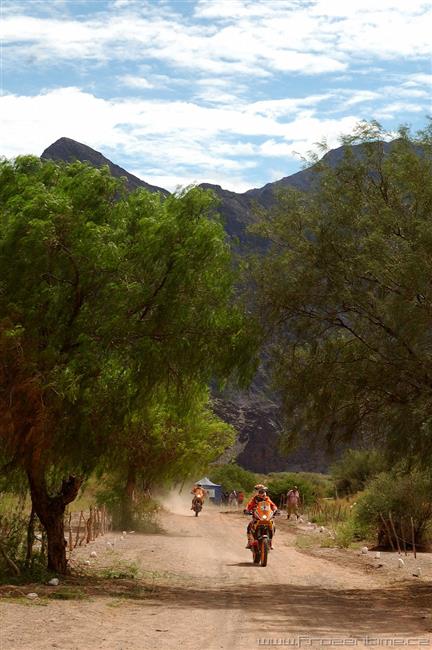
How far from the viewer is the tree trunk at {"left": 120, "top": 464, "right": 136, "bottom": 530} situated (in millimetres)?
38719

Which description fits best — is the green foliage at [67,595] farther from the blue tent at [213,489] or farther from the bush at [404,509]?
the blue tent at [213,489]

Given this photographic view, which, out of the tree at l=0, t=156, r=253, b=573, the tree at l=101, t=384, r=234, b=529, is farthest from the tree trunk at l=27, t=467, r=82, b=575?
the tree at l=101, t=384, r=234, b=529

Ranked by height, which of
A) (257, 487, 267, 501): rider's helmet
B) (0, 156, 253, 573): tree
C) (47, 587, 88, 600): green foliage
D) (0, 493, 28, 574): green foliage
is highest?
(0, 156, 253, 573): tree

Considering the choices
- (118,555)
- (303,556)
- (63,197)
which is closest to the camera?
(63,197)

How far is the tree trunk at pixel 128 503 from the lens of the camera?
127 feet

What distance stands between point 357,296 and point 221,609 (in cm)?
679

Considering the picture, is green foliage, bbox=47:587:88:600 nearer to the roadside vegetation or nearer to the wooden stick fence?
the roadside vegetation

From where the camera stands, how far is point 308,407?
20.3 meters

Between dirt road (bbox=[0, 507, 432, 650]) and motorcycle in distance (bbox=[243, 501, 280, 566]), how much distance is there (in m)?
0.54

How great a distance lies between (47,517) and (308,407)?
19.2 ft

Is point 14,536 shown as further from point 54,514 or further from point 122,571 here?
point 122,571

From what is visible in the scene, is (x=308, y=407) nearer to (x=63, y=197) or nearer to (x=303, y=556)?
(x=63, y=197)

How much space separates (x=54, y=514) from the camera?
18984 millimetres

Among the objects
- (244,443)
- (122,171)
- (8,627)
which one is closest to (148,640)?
(8,627)
